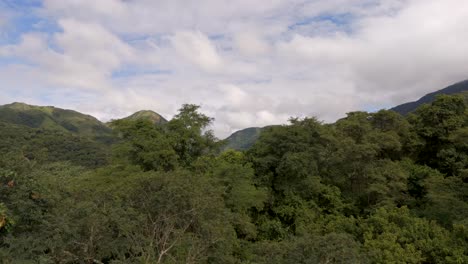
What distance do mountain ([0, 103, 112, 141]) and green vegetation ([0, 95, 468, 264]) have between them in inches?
5668

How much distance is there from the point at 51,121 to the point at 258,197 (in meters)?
187

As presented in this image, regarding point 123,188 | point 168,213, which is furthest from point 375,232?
point 123,188

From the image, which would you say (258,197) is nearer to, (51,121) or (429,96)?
(429,96)

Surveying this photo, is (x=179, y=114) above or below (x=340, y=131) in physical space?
above

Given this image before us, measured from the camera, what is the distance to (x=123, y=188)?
46.2 feet

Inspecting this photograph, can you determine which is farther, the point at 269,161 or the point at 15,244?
the point at 269,161

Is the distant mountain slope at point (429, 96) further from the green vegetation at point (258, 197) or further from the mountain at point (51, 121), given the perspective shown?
the mountain at point (51, 121)

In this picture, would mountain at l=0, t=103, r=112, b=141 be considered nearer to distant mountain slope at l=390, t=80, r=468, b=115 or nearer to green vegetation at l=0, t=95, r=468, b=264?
distant mountain slope at l=390, t=80, r=468, b=115

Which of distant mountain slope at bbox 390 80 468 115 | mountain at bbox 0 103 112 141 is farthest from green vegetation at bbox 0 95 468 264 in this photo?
mountain at bbox 0 103 112 141

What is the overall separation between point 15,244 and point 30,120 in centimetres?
18786

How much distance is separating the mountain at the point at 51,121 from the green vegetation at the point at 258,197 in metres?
144

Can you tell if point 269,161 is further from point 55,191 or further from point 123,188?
point 55,191

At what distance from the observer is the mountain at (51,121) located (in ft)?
545

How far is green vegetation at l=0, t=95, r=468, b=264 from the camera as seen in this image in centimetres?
1120
